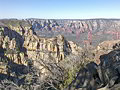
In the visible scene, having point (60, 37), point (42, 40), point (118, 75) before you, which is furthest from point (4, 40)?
point (118, 75)

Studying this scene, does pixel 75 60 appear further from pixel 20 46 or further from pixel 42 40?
pixel 20 46

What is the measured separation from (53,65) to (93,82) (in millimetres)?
6851

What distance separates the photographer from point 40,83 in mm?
15711

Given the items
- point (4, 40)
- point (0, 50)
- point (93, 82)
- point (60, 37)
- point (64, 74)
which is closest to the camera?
point (93, 82)

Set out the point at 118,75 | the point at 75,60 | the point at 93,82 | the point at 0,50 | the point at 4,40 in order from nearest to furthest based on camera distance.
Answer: the point at 118,75, the point at 93,82, the point at 75,60, the point at 0,50, the point at 4,40

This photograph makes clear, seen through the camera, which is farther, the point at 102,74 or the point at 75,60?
the point at 75,60

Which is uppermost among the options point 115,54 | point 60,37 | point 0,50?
point 115,54

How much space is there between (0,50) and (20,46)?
1730cm

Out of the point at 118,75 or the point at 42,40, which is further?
the point at 42,40

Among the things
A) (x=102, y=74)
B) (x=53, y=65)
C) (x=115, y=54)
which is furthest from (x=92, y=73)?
(x=53, y=65)

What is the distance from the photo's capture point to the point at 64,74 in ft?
59.7

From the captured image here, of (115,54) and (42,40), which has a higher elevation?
(115,54)

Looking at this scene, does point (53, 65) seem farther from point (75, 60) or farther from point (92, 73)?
point (92, 73)

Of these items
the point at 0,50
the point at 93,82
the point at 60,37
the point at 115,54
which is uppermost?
the point at 115,54
